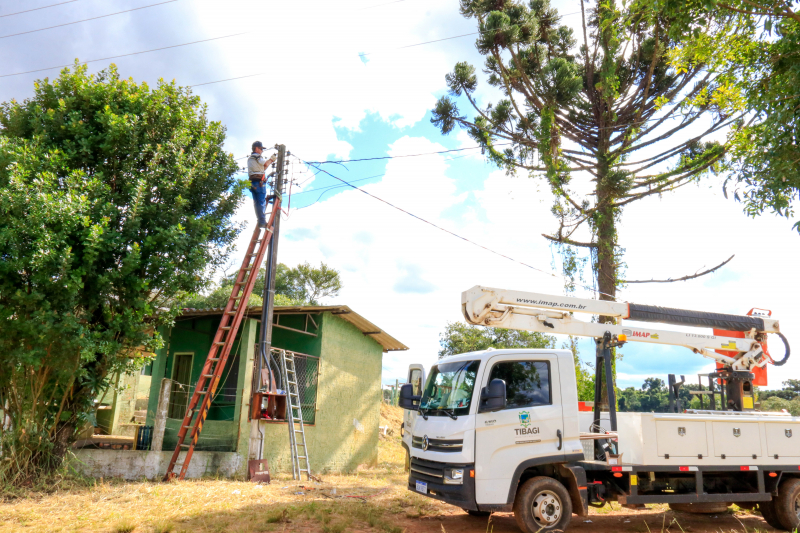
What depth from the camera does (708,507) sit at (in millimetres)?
8031

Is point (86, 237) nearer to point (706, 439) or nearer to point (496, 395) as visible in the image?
point (496, 395)

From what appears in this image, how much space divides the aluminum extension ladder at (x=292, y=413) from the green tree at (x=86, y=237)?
9.09 ft

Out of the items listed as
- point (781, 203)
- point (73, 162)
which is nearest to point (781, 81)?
point (781, 203)

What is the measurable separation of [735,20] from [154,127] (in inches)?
384

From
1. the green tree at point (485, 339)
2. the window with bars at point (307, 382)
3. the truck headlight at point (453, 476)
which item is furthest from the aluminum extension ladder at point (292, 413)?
the green tree at point (485, 339)

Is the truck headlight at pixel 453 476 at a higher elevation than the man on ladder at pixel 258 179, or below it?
below

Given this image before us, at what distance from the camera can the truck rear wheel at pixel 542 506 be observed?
276 inches

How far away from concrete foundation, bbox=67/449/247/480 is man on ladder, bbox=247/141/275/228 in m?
4.83

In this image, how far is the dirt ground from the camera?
7.15 m

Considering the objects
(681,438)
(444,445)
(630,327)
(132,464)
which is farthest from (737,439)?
(132,464)

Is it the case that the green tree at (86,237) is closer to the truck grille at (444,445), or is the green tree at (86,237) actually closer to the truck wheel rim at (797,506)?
the truck grille at (444,445)

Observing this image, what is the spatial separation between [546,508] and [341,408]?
27.0 ft

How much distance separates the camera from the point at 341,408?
14.6 metres

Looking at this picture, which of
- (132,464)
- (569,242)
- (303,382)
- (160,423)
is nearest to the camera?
(132,464)
